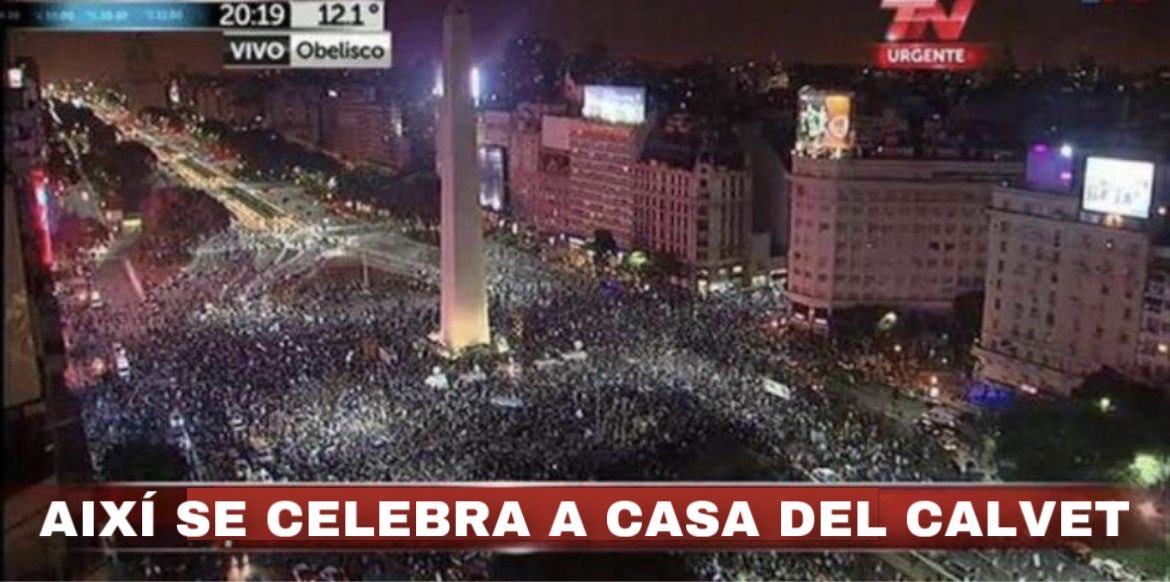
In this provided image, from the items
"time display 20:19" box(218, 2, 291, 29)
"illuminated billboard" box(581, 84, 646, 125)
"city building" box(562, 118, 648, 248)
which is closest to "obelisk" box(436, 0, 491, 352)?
"city building" box(562, 118, 648, 248)

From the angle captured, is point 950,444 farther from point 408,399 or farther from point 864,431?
point 408,399

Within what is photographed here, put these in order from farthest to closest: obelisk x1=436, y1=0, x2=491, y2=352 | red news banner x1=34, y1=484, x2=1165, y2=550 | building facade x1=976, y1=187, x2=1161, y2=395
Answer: obelisk x1=436, y1=0, x2=491, y2=352 < building facade x1=976, y1=187, x2=1161, y2=395 < red news banner x1=34, y1=484, x2=1165, y2=550

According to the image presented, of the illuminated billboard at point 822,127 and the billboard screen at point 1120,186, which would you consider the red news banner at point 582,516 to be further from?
the illuminated billboard at point 822,127

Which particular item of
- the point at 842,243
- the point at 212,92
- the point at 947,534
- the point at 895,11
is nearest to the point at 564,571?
the point at 947,534

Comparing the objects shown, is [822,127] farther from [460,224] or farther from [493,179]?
[460,224]

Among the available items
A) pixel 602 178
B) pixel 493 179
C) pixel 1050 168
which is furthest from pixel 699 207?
pixel 1050 168

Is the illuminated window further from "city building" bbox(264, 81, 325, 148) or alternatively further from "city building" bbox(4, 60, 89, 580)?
"city building" bbox(264, 81, 325, 148)

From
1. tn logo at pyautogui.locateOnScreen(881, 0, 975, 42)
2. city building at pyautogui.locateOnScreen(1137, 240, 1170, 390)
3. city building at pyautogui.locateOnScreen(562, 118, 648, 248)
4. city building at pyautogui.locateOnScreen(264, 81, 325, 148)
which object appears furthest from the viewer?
city building at pyautogui.locateOnScreen(562, 118, 648, 248)
